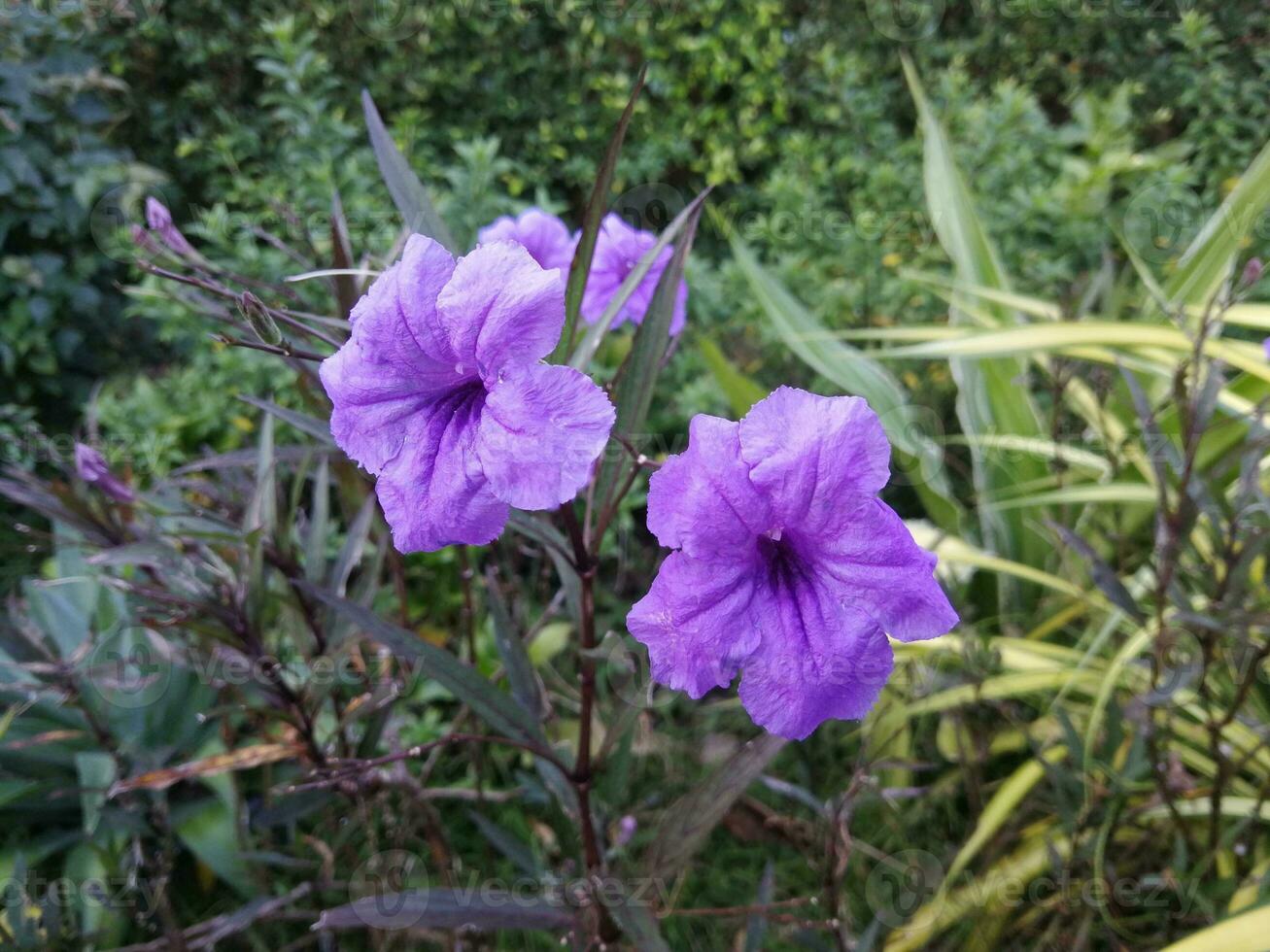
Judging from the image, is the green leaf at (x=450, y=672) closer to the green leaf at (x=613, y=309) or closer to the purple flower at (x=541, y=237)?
the green leaf at (x=613, y=309)

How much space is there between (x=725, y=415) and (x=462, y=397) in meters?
1.56

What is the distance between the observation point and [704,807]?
1.01 metres

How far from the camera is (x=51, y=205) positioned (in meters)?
2.70

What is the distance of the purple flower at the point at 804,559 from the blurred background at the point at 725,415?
0.25 metres

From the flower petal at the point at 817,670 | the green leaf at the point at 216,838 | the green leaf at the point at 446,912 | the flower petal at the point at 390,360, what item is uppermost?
the flower petal at the point at 390,360

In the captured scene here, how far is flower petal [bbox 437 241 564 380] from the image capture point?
2.05ft

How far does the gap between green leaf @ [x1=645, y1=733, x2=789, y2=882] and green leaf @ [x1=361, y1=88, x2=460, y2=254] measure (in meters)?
0.58

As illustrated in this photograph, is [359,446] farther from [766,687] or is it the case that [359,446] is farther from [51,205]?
[51,205]

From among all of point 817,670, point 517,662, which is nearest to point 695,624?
point 817,670

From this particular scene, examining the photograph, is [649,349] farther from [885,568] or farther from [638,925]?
[638,925]

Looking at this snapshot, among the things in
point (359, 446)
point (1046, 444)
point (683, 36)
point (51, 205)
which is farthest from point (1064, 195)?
point (51, 205)

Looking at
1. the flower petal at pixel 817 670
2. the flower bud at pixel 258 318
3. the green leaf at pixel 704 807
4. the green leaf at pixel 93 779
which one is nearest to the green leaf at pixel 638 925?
the green leaf at pixel 704 807

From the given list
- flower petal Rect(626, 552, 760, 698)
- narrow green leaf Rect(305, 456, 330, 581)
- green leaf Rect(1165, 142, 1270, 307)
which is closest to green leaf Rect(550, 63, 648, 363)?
flower petal Rect(626, 552, 760, 698)

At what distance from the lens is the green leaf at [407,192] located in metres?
0.82
